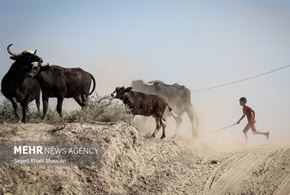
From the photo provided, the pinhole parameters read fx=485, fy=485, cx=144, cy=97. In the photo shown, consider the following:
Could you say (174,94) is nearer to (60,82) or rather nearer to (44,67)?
(60,82)

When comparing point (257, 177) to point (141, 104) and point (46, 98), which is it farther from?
point (46, 98)

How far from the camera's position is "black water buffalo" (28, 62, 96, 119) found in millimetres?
14961

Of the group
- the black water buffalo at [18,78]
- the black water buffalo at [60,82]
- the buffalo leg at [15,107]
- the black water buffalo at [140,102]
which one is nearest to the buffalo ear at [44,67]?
the black water buffalo at [60,82]

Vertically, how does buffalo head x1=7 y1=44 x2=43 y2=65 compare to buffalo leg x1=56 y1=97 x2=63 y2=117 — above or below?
above

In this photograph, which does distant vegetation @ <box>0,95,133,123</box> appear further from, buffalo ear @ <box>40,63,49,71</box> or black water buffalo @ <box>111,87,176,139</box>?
buffalo ear @ <box>40,63,49,71</box>

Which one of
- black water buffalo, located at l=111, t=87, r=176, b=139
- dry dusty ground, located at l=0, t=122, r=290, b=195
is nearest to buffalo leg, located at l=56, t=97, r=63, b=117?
black water buffalo, located at l=111, t=87, r=176, b=139

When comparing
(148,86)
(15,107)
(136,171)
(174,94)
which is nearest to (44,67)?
(15,107)

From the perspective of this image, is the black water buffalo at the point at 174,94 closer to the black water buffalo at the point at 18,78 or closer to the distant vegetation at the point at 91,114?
the distant vegetation at the point at 91,114

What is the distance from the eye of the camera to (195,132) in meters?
22.3

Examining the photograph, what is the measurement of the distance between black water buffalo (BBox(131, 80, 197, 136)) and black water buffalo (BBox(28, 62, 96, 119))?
5738 millimetres

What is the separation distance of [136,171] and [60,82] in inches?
169

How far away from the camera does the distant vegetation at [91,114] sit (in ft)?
48.6

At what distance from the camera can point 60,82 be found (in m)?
15.4

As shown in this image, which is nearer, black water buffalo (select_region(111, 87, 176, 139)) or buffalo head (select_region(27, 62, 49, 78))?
buffalo head (select_region(27, 62, 49, 78))
